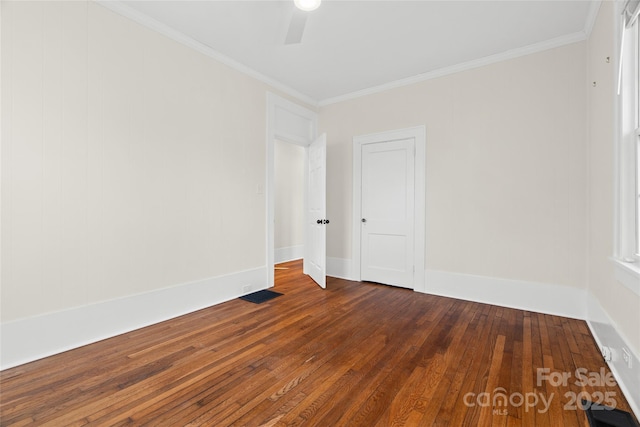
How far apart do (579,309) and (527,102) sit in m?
2.16

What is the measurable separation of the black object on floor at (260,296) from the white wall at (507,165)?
6.69 feet

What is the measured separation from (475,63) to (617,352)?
302 centimetres

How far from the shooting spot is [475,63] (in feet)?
11.0

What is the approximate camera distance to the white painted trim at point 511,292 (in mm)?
2889

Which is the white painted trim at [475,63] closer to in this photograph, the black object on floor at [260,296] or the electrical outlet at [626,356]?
the electrical outlet at [626,356]

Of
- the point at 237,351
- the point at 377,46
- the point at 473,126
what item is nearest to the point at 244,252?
the point at 237,351

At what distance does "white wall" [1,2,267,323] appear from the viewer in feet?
6.61

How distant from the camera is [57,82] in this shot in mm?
2162

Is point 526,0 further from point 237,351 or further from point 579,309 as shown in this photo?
point 237,351

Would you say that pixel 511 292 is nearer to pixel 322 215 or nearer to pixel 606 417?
pixel 606 417

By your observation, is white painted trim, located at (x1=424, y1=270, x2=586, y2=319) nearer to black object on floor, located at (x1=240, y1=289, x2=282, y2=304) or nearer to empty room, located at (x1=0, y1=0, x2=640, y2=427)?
empty room, located at (x1=0, y1=0, x2=640, y2=427)

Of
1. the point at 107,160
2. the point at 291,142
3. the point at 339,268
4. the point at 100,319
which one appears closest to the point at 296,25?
the point at 107,160

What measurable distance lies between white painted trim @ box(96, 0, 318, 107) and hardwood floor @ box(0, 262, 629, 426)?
2.75 metres

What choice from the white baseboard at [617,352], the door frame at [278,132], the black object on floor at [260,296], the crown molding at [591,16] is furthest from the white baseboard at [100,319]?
the crown molding at [591,16]
